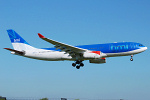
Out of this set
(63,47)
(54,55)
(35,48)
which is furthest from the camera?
(35,48)

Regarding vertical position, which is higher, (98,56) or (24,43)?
(24,43)

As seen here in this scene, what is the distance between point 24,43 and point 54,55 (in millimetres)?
9306

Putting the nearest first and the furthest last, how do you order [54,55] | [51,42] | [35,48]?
[51,42]
[54,55]
[35,48]

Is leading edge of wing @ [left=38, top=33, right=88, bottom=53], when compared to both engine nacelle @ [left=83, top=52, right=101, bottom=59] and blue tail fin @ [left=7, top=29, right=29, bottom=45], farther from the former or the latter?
blue tail fin @ [left=7, top=29, right=29, bottom=45]

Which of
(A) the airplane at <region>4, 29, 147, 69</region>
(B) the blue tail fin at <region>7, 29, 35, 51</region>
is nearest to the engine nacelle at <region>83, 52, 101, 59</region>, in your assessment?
(A) the airplane at <region>4, 29, 147, 69</region>

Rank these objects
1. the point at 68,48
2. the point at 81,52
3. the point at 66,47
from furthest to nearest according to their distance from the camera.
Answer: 1. the point at 81,52
2. the point at 68,48
3. the point at 66,47

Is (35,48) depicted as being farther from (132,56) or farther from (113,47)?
(132,56)

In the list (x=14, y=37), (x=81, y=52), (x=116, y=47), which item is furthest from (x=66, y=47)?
(x=14, y=37)

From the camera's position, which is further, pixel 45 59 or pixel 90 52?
pixel 45 59

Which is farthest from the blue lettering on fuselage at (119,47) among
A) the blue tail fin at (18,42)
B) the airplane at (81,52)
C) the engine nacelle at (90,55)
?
the blue tail fin at (18,42)

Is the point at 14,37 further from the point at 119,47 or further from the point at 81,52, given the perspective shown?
the point at 119,47

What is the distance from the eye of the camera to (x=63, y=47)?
4372 cm

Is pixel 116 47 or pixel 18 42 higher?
pixel 18 42

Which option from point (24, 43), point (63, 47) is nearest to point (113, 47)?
point (63, 47)
